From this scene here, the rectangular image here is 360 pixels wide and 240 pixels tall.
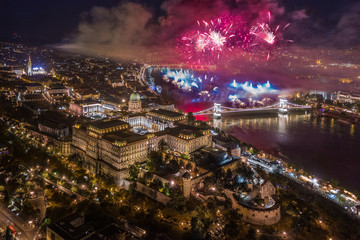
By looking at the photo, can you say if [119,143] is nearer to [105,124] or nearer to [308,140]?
[105,124]

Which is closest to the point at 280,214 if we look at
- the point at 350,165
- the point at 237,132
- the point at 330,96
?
the point at 350,165

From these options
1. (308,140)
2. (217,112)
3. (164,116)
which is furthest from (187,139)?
(217,112)

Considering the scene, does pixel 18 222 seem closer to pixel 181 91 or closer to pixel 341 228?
pixel 341 228

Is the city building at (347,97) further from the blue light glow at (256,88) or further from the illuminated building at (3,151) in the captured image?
the illuminated building at (3,151)

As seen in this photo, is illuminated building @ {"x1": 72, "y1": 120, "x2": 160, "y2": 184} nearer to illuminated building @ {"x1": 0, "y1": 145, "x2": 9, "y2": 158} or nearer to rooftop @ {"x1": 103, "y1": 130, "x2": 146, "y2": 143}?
rooftop @ {"x1": 103, "y1": 130, "x2": 146, "y2": 143}

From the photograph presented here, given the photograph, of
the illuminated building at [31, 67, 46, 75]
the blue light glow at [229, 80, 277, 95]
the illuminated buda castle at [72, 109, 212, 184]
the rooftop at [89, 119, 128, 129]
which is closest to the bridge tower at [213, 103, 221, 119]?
the illuminated buda castle at [72, 109, 212, 184]

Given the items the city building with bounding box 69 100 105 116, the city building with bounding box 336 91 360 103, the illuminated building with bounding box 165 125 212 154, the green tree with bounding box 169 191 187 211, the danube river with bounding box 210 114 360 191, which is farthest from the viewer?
the city building with bounding box 336 91 360 103
